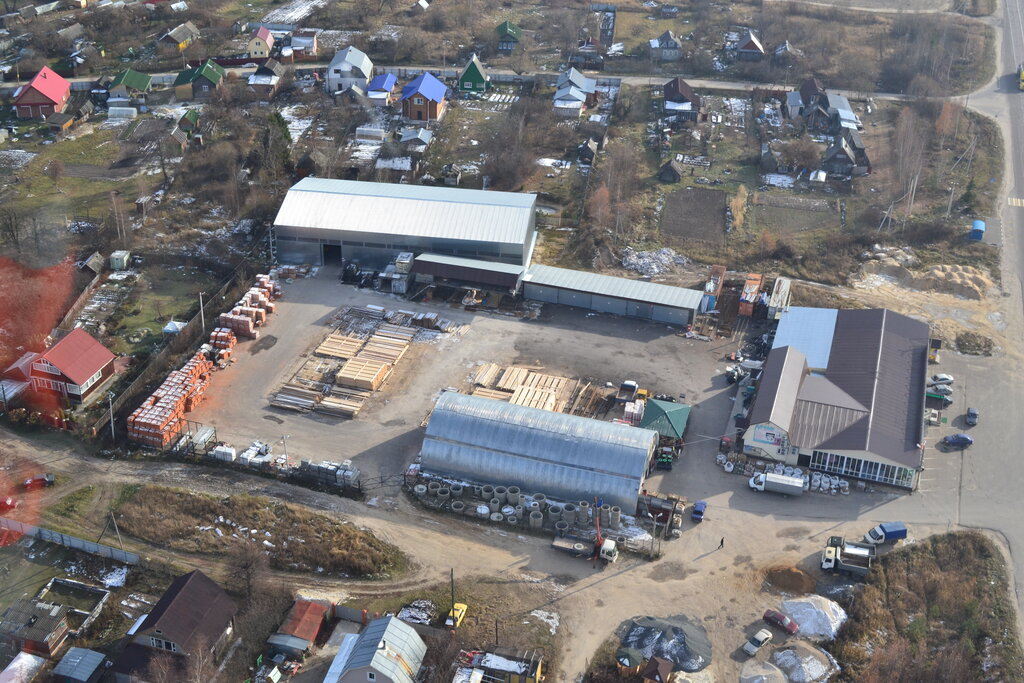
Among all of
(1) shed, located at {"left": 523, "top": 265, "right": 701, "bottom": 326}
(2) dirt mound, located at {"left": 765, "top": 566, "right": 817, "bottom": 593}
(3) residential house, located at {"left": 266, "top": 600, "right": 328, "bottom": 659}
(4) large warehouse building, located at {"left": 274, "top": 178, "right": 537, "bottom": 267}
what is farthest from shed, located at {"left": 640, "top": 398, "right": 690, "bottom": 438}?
(3) residential house, located at {"left": 266, "top": 600, "right": 328, "bottom": 659}

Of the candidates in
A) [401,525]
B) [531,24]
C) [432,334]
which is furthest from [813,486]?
[531,24]

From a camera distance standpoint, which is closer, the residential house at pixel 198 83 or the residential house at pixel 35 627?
the residential house at pixel 35 627

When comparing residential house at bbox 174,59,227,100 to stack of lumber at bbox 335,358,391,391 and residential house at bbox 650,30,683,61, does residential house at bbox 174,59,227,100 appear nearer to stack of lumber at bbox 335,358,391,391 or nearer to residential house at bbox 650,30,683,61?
residential house at bbox 650,30,683,61

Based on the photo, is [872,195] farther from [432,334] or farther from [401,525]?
[401,525]

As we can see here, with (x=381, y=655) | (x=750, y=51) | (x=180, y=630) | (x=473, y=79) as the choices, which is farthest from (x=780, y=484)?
(x=750, y=51)

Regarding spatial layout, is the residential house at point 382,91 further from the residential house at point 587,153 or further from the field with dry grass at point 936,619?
the field with dry grass at point 936,619

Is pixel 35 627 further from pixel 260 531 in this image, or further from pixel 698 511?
pixel 698 511

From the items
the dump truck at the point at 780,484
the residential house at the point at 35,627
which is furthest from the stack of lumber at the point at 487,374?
the residential house at the point at 35,627
